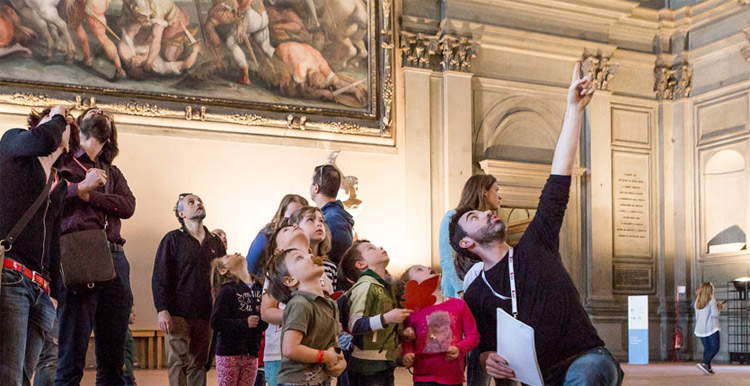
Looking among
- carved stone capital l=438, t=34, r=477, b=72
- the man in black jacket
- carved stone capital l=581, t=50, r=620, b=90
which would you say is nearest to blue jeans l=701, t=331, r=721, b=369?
carved stone capital l=581, t=50, r=620, b=90

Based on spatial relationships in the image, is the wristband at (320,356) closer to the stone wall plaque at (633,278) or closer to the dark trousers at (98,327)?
the dark trousers at (98,327)

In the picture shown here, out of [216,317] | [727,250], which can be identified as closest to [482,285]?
[216,317]

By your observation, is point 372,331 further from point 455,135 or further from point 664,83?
point 664,83

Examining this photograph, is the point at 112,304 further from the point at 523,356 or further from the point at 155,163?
the point at 155,163

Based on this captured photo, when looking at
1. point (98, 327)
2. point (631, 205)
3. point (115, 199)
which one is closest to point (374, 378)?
point (98, 327)

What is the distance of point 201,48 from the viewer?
1397 centimetres

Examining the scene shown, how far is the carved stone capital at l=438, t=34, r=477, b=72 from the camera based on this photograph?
52.2 feet

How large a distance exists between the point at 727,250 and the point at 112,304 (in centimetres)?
1447

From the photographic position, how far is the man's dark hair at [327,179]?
622 centimetres

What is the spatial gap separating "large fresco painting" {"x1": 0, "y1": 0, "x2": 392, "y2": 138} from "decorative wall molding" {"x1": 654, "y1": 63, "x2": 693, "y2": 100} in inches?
248

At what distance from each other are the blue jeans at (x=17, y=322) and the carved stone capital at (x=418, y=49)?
12.0m

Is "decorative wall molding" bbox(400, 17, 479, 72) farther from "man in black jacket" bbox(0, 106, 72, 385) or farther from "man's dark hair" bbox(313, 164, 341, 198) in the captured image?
"man in black jacket" bbox(0, 106, 72, 385)

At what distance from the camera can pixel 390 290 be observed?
535 centimetres

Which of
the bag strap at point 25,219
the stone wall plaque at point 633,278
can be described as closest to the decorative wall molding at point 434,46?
the stone wall plaque at point 633,278
